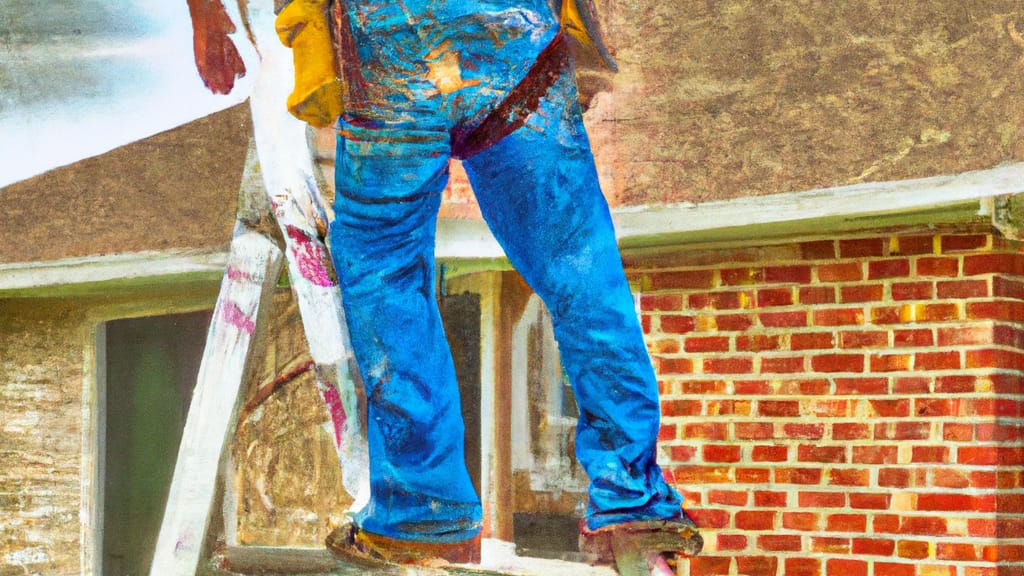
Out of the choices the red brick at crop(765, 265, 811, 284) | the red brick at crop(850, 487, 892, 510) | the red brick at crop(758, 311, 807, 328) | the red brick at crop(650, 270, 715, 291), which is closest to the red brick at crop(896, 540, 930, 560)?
the red brick at crop(850, 487, 892, 510)

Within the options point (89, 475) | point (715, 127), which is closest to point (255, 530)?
point (89, 475)

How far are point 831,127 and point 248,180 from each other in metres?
1.73

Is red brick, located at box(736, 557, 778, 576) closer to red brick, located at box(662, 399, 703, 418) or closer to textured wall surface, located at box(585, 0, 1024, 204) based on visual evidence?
red brick, located at box(662, 399, 703, 418)

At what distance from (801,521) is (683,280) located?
0.75 metres

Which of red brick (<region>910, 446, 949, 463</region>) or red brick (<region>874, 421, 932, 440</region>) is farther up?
red brick (<region>874, 421, 932, 440</region>)

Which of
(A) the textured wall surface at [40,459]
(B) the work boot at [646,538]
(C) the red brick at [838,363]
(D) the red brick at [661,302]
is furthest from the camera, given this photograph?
(A) the textured wall surface at [40,459]

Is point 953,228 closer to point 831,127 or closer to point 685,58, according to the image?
point 831,127

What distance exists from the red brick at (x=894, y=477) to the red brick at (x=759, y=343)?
449mm

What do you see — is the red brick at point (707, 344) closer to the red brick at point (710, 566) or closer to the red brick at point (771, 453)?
the red brick at point (771, 453)

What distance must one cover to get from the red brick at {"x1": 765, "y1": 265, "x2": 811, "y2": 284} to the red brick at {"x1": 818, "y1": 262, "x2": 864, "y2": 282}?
0.04 m

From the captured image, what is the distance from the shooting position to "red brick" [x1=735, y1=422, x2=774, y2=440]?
3914 mm

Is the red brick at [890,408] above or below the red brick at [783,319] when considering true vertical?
below

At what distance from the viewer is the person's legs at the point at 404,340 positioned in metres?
3.85

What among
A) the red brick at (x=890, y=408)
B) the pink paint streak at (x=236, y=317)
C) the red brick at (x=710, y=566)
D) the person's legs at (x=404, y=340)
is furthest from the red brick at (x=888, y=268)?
the pink paint streak at (x=236, y=317)
